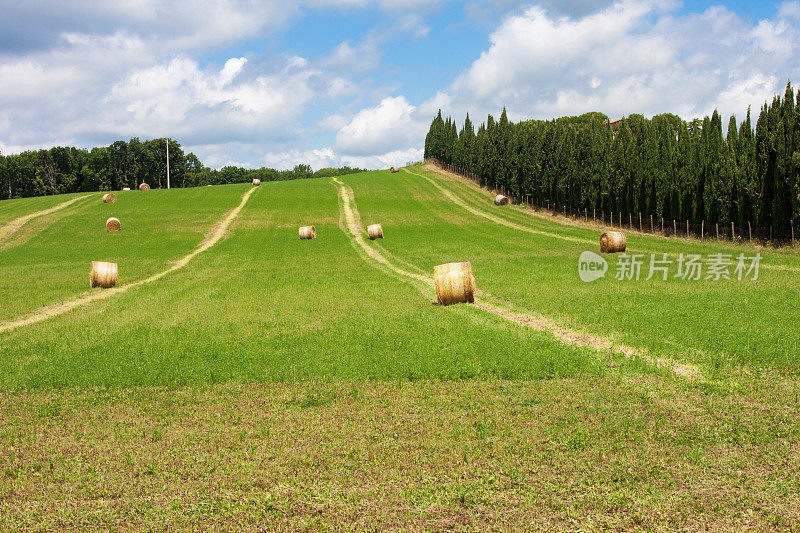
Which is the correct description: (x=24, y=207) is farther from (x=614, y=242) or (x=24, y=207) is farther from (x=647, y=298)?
(x=647, y=298)

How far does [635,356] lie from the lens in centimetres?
1195

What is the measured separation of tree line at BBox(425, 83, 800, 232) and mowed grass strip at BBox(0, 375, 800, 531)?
36449mm

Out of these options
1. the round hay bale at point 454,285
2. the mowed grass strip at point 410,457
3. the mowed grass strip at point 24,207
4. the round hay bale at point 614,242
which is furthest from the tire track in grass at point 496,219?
the mowed grass strip at point 24,207

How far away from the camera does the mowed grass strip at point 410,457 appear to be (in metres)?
6.23

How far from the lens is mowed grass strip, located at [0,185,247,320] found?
88.3ft

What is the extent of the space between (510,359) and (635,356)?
2672 millimetres

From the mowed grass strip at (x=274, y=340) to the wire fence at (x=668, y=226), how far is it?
2966 centimetres

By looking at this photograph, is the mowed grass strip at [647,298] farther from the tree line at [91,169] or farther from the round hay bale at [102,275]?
the tree line at [91,169]

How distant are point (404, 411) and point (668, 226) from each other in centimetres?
4849

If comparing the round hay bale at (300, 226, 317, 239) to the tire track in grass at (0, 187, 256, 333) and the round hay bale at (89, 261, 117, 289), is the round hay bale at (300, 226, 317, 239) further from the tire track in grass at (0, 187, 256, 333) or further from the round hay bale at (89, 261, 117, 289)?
the round hay bale at (89, 261, 117, 289)

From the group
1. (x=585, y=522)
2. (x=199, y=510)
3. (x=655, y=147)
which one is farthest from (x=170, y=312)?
(x=655, y=147)

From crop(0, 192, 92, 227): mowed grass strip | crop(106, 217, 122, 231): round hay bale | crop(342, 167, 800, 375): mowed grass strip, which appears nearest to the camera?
crop(342, 167, 800, 375): mowed grass strip

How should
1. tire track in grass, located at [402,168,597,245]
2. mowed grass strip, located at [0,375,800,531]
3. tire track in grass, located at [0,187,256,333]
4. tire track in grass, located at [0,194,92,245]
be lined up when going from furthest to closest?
1. tire track in grass, located at [0,194,92,245]
2. tire track in grass, located at [402,168,597,245]
3. tire track in grass, located at [0,187,256,333]
4. mowed grass strip, located at [0,375,800,531]

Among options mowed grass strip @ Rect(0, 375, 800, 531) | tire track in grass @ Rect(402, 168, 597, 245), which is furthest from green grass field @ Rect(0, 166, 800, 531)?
tire track in grass @ Rect(402, 168, 597, 245)
